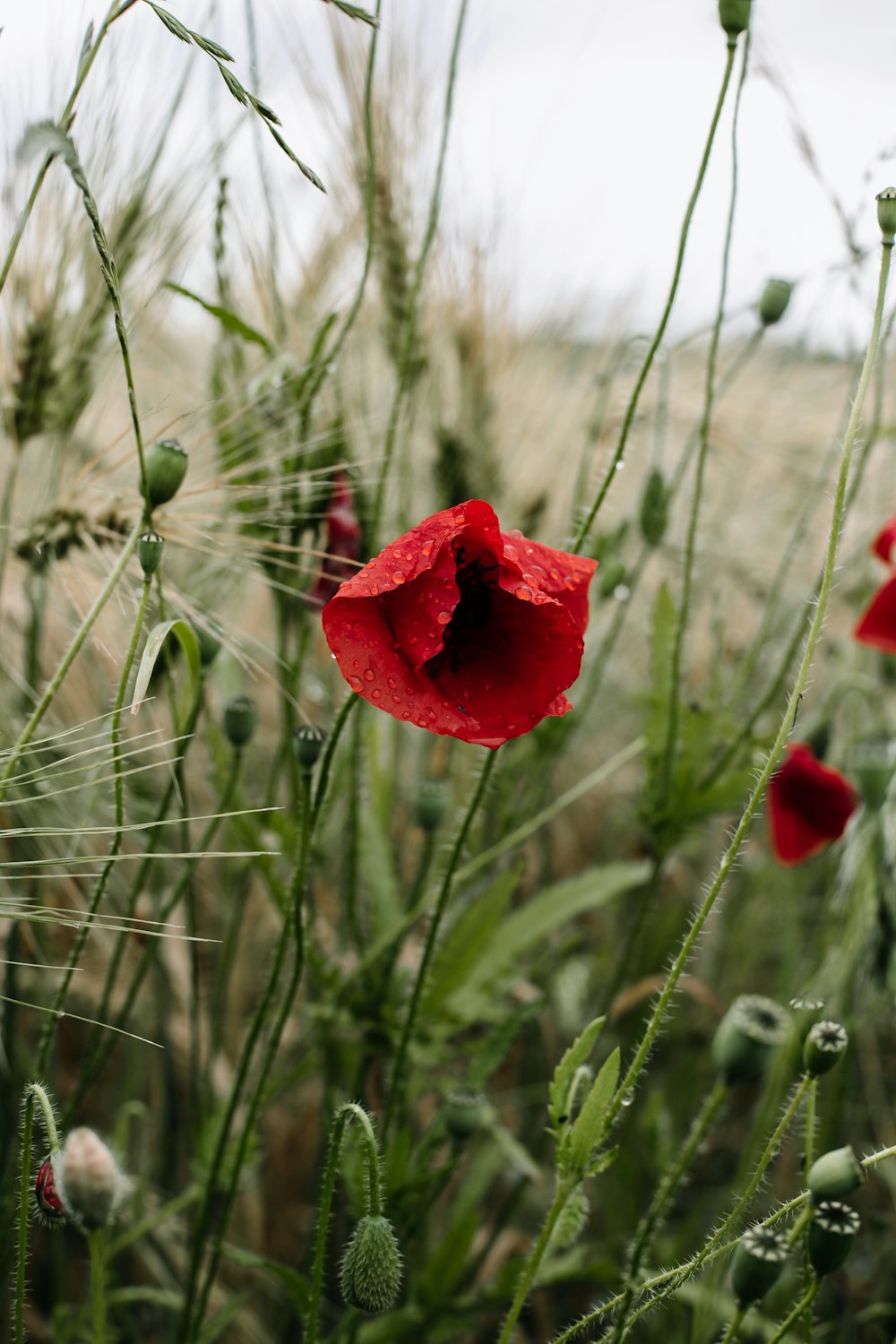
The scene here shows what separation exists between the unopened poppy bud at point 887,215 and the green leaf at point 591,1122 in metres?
0.35

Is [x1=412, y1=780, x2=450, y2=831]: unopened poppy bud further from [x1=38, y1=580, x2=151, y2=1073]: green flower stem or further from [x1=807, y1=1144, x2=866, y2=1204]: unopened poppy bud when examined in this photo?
[x1=807, y1=1144, x2=866, y2=1204]: unopened poppy bud

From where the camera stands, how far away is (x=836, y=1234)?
1.36ft

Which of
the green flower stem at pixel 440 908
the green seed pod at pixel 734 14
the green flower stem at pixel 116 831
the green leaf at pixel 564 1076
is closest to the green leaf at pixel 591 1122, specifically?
the green leaf at pixel 564 1076

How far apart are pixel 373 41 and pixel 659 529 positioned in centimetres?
42

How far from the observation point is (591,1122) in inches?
19.4

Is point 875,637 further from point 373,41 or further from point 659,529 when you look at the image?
point 373,41

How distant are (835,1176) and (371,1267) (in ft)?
0.66

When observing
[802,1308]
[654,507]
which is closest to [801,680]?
[802,1308]

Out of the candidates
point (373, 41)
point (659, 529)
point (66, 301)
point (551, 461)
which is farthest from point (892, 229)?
point (551, 461)

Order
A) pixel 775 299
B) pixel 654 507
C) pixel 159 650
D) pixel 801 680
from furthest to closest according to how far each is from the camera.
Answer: pixel 654 507
pixel 775 299
pixel 159 650
pixel 801 680

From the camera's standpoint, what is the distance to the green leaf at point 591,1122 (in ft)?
1.61

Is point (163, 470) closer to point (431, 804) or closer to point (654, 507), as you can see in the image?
point (431, 804)

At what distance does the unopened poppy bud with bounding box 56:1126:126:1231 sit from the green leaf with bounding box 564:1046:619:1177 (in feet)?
0.63

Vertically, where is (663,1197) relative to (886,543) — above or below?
below
